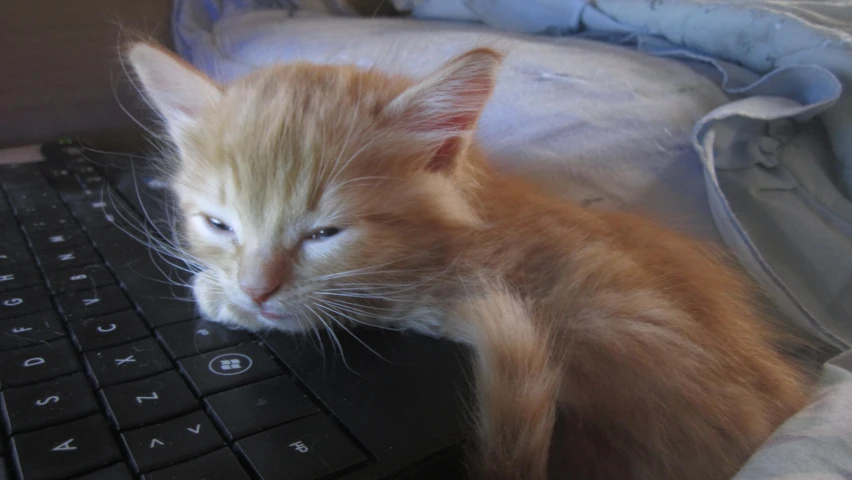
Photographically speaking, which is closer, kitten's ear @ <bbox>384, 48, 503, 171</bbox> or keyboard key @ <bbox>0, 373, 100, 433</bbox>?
keyboard key @ <bbox>0, 373, 100, 433</bbox>

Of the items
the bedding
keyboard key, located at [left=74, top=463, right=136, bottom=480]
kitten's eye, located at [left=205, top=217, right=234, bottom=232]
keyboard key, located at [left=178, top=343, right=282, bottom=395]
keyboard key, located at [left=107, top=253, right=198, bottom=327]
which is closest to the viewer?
keyboard key, located at [left=74, top=463, right=136, bottom=480]

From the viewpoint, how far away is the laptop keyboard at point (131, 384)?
413 millimetres

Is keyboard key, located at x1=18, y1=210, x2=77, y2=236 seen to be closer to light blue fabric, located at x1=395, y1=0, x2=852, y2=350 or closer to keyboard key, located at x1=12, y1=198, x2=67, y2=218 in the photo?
keyboard key, located at x1=12, y1=198, x2=67, y2=218

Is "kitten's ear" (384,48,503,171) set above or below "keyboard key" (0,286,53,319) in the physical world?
above

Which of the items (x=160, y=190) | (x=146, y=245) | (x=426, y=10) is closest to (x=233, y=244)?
(x=146, y=245)

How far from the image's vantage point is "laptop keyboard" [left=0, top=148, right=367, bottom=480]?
1.36 feet

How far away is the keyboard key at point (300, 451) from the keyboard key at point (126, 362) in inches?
5.4

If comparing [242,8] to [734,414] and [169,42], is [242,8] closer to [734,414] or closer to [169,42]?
[169,42]

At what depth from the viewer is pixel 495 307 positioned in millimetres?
531

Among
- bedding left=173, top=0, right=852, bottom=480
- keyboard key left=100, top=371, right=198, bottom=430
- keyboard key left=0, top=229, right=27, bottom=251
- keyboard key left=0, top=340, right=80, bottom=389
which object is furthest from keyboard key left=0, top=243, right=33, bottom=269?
bedding left=173, top=0, right=852, bottom=480

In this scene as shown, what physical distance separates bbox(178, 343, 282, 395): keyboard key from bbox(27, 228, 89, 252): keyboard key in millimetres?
323

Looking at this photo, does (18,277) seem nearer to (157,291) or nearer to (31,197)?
(157,291)

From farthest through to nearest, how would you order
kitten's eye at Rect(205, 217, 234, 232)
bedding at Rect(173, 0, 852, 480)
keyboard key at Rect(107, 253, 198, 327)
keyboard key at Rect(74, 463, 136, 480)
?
1. bedding at Rect(173, 0, 852, 480)
2. kitten's eye at Rect(205, 217, 234, 232)
3. keyboard key at Rect(107, 253, 198, 327)
4. keyboard key at Rect(74, 463, 136, 480)

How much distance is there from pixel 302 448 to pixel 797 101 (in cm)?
92
